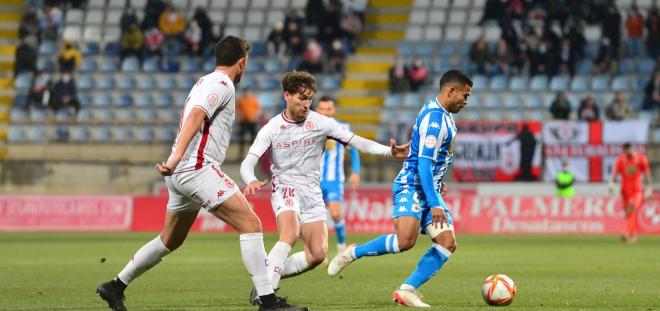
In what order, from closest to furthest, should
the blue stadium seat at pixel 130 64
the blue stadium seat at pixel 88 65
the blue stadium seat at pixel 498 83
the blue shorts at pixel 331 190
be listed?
the blue shorts at pixel 331 190 < the blue stadium seat at pixel 498 83 < the blue stadium seat at pixel 130 64 < the blue stadium seat at pixel 88 65

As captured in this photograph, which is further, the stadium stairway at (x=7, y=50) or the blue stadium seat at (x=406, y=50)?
the blue stadium seat at (x=406, y=50)

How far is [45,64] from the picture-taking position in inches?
1389

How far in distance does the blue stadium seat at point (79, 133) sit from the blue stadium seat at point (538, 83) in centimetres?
1118

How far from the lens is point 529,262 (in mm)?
18000

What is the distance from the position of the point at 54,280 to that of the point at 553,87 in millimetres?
20601

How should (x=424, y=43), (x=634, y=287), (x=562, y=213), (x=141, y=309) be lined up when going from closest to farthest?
(x=141, y=309) → (x=634, y=287) → (x=562, y=213) → (x=424, y=43)

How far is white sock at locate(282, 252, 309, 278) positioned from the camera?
36.8ft

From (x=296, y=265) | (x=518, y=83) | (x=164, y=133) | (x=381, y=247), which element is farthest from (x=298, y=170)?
(x=518, y=83)

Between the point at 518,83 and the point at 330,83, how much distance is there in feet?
16.2

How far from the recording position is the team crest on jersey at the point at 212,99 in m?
9.41

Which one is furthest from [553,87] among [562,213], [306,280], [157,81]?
[306,280]

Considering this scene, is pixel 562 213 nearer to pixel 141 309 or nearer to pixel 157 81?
pixel 157 81

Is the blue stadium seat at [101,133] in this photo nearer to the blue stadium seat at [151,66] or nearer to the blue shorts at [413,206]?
the blue stadium seat at [151,66]

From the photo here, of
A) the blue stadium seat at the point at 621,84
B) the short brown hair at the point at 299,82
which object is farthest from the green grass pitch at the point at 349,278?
the blue stadium seat at the point at 621,84
